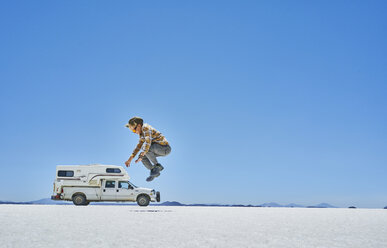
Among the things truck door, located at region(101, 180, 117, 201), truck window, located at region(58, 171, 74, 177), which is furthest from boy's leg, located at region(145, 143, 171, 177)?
truck window, located at region(58, 171, 74, 177)

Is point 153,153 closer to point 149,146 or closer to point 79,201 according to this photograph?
A: point 149,146

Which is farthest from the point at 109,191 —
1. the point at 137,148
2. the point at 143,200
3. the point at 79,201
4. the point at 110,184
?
the point at 137,148

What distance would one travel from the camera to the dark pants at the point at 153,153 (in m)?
11.5

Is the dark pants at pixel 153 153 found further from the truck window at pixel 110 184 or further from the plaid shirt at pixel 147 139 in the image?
the truck window at pixel 110 184

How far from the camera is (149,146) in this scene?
11461 millimetres

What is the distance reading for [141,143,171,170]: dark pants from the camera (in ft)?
37.8

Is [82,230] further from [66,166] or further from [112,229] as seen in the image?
[66,166]

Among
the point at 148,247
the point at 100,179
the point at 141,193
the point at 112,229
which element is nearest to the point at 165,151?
the point at 112,229

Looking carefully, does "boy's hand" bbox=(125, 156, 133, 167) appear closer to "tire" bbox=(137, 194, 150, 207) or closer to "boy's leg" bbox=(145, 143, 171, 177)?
"boy's leg" bbox=(145, 143, 171, 177)

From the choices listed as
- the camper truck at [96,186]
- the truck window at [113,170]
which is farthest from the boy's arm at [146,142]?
the truck window at [113,170]

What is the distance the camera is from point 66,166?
2455 cm

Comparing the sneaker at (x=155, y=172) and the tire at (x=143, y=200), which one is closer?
the sneaker at (x=155, y=172)

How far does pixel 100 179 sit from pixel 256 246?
64.9 feet

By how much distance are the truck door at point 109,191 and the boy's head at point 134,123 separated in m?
12.7
